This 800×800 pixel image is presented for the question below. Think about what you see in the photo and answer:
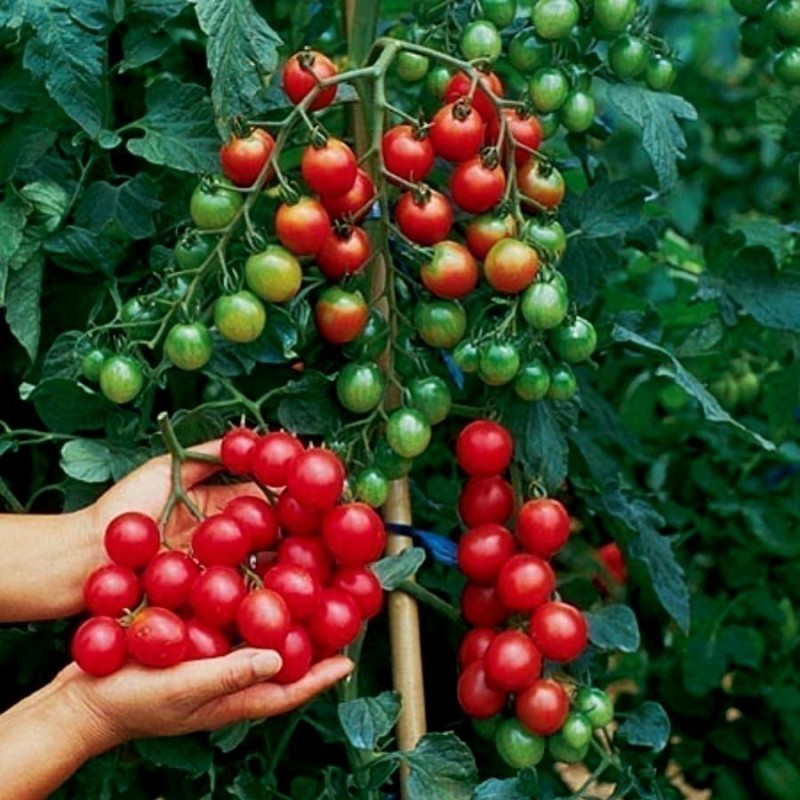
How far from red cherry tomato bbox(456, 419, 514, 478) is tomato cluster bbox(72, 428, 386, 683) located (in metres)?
0.10

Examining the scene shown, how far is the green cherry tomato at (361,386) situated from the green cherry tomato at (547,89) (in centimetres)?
20

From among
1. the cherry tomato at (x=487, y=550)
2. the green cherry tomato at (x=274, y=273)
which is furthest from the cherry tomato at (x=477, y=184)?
the cherry tomato at (x=487, y=550)

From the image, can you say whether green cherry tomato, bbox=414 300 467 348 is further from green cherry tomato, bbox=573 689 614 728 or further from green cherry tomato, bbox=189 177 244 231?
green cherry tomato, bbox=573 689 614 728

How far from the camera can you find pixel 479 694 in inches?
46.3

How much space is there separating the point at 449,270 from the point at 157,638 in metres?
0.29

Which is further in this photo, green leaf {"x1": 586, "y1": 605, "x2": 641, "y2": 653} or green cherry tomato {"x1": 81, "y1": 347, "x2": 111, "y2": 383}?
green leaf {"x1": 586, "y1": 605, "x2": 641, "y2": 653}

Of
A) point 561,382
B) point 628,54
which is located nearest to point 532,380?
point 561,382

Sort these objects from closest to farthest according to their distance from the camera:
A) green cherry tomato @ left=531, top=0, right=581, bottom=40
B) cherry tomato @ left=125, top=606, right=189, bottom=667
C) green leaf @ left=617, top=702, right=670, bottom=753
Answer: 1. cherry tomato @ left=125, top=606, right=189, bottom=667
2. green cherry tomato @ left=531, top=0, right=581, bottom=40
3. green leaf @ left=617, top=702, right=670, bottom=753

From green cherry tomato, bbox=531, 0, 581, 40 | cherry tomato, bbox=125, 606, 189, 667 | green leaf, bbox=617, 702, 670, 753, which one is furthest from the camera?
green leaf, bbox=617, 702, 670, 753

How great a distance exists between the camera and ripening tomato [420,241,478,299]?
Answer: 1.11 m

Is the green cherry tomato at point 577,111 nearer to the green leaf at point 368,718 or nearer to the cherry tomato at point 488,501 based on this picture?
the cherry tomato at point 488,501

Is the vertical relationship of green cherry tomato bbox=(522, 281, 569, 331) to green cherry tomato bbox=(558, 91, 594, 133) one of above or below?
below

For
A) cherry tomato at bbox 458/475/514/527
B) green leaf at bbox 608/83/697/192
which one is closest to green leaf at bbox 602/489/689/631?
cherry tomato at bbox 458/475/514/527

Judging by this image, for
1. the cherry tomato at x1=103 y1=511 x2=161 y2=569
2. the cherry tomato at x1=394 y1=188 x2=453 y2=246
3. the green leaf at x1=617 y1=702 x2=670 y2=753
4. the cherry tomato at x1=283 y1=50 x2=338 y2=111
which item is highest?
the cherry tomato at x1=283 y1=50 x2=338 y2=111
